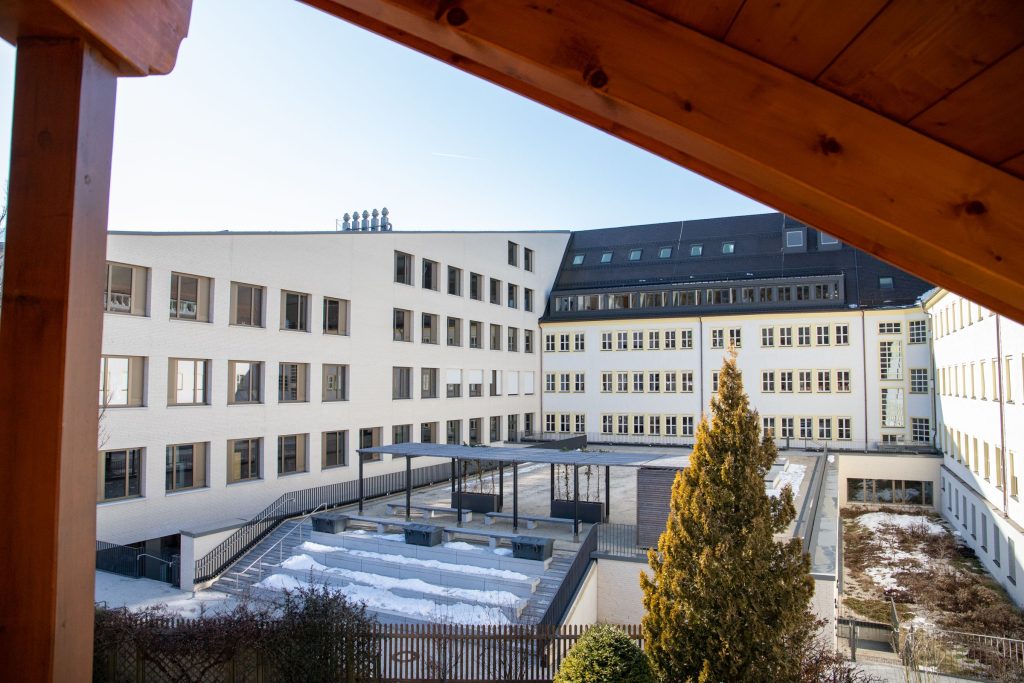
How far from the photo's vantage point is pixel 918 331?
3569cm

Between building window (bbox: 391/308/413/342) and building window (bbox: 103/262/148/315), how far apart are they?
11.5 meters

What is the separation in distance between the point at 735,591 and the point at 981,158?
892 centimetres

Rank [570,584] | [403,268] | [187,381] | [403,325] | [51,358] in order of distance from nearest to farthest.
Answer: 1. [51,358]
2. [570,584]
3. [187,381]
4. [403,325]
5. [403,268]

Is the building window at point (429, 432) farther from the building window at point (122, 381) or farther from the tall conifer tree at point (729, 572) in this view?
the tall conifer tree at point (729, 572)

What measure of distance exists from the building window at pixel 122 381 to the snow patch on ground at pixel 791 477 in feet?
61.4

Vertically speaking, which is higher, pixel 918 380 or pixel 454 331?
pixel 454 331

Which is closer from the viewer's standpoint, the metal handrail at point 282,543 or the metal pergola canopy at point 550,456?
the metal handrail at point 282,543

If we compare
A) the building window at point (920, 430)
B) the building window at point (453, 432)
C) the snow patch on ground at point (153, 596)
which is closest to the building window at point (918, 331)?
the building window at point (920, 430)

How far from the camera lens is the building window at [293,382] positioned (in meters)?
24.2

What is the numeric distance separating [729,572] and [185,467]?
55.6 ft

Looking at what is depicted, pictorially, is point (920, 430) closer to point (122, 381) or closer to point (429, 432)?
point (429, 432)

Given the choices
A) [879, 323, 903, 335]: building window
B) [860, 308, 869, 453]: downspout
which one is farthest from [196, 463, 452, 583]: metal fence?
[879, 323, 903, 335]: building window

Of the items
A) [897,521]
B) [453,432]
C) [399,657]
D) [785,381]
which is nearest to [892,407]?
[785,381]

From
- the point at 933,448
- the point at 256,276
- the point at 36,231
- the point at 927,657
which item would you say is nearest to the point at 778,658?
the point at 927,657
